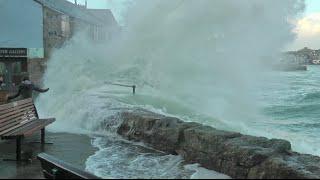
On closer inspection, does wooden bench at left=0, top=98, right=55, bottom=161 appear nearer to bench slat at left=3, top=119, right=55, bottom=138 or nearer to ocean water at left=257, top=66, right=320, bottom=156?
bench slat at left=3, top=119, right=55, bottom=138

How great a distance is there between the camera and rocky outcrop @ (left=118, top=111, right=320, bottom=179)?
6.65 meters

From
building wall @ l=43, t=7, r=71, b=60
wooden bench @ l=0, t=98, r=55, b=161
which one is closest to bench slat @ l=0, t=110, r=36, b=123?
wooden bench @ l=0, t=98, r=55, b=161

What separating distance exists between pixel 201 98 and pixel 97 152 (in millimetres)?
12707

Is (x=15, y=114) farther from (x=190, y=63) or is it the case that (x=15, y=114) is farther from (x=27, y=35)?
(x=27, y=35)

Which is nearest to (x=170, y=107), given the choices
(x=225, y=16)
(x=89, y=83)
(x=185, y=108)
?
(x=185, y=108)

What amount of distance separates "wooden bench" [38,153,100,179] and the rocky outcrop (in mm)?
2362

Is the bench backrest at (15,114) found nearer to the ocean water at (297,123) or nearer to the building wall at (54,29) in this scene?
the ocean water at (297,123)

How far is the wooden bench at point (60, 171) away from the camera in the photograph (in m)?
5.39

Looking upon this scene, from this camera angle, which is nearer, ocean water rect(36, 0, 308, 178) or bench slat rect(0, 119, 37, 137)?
bench slat rect(0, 119, 37, 137)

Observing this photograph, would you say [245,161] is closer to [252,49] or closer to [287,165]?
[287,165]

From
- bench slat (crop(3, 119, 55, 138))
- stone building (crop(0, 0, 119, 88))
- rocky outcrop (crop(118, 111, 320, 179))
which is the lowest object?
rocky outcrop (crop(118, 111, 320, 179))

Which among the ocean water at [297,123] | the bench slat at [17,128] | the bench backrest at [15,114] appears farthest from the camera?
the ocean water at [297,123]

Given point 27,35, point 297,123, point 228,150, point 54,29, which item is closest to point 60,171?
point 228,150

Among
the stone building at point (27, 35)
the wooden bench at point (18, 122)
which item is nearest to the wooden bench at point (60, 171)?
the wooden bench at point (18, 122)
